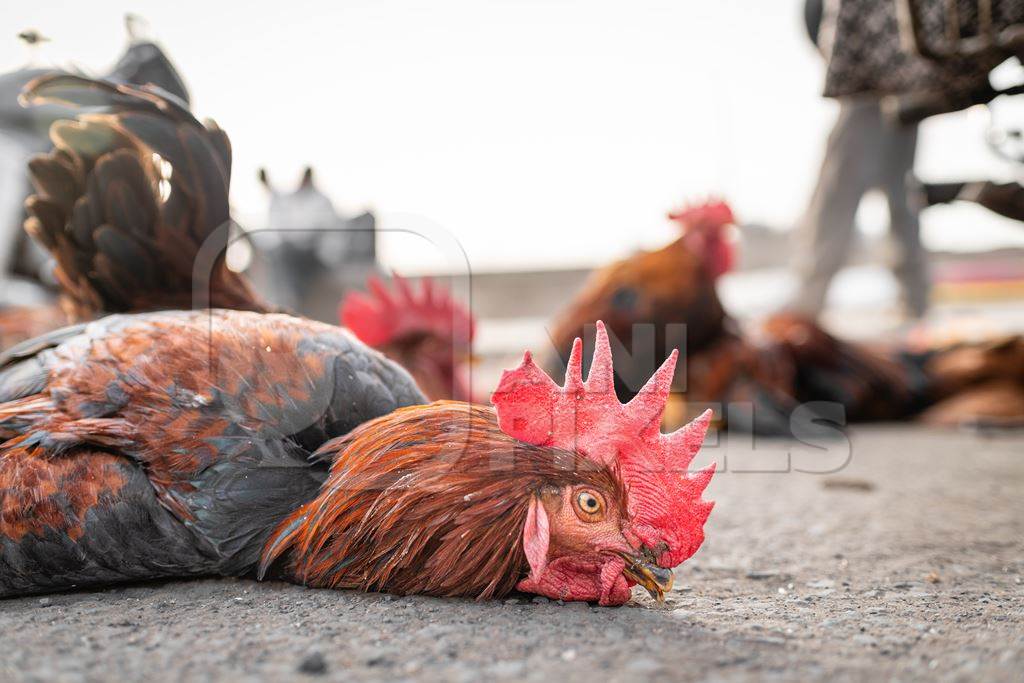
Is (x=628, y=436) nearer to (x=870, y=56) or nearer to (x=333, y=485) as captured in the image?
(x=333, y=485)

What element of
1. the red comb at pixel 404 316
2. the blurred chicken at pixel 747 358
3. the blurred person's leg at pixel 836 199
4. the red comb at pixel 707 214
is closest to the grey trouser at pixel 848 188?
the blurred person's leg at pixel 836 199

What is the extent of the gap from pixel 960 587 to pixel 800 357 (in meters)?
4.05

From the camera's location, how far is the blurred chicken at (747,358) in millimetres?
5344

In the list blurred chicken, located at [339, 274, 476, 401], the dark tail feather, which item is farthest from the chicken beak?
blurred chicken, located at [339, 274, 476, 401]

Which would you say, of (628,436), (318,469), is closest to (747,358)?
(628,436)

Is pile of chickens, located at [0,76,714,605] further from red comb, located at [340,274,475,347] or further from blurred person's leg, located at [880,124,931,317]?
blurred person's leg, located at [880,124,931,317]

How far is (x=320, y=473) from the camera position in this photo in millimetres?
2066

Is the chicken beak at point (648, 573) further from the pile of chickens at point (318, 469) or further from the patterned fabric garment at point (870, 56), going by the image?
the patterned fabric garment at point (870, 56)

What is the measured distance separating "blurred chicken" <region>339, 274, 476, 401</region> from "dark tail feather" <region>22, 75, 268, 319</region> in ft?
4.17

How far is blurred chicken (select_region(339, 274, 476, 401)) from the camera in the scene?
422 centimetres

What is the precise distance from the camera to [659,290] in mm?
5379

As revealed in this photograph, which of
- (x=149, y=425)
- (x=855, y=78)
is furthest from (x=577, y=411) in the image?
(x=855, y=78)

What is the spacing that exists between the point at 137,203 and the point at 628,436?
1.95 m

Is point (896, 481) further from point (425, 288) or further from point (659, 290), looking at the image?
point (425, 288)
